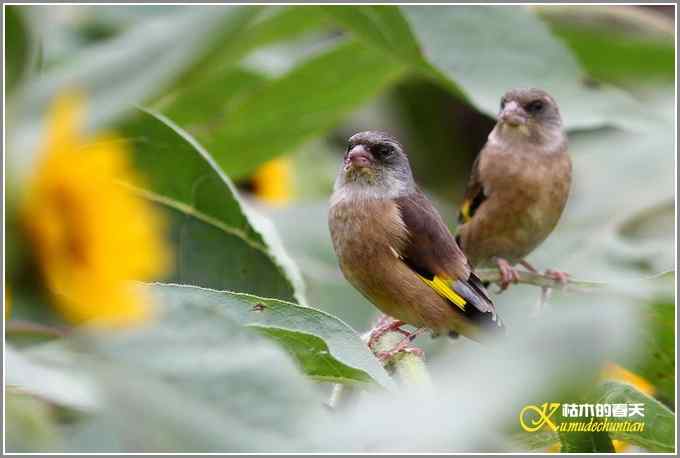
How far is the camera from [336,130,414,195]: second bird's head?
7.10 feet

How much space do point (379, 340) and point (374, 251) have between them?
1.58ft

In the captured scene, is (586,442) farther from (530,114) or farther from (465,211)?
(465,211)

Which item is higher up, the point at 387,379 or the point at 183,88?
the point at 183,88

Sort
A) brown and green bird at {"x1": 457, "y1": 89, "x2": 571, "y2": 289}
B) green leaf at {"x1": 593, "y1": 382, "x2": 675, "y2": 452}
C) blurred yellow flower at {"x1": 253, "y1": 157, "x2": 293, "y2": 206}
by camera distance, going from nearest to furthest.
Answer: green leaf at {"x1": 593, "y1": 382, "x2": 675, "y2": 452}, brown and green bird at {"x1": 457, "y1": 89, "x2": 571, "y2": 289}, blurred yellow flower at {"x1": 253, "y1": 157, "x2": 293, "y2": 206}

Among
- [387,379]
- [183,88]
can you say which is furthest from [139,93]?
[183,88]

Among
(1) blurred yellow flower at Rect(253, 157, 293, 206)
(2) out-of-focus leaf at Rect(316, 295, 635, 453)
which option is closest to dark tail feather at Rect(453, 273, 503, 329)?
(1) blurred yellow flower at Rect(253, 157, 293, 206)

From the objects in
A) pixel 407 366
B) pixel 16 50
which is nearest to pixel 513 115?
pixel 407 366

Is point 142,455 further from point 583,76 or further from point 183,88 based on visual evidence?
point 583,76

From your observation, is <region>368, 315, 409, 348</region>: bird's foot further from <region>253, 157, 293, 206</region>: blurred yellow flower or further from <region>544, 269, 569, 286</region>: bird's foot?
<region>253, 157, 293, 206</region>: blurred yellow flower

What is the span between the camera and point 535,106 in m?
2.34

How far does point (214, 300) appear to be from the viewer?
47.2 inches

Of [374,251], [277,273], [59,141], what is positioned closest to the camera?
[59,141]

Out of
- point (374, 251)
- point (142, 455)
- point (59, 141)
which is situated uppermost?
point (374, 251)

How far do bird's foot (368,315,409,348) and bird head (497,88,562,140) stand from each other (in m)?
0.52
